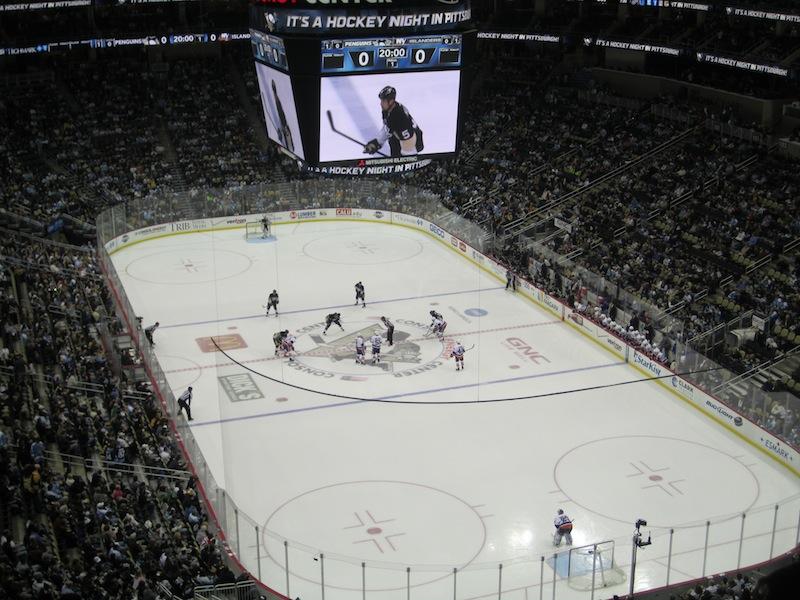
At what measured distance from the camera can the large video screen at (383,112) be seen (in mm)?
25234

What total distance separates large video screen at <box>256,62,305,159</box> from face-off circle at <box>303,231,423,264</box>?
31.7ft

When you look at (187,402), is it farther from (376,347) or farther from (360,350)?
(376,347)

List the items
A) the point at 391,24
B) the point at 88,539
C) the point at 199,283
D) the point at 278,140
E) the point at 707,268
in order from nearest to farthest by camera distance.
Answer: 1. the point at 88,539
2. the point at 391,24
3. the point at 278,140
4. the point at 707,268
5. the point at 199,283

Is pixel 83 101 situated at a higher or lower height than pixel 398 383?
higher

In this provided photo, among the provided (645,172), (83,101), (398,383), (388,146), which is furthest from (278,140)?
(83,101)

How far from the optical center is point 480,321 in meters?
30.8

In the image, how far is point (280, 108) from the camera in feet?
87.7

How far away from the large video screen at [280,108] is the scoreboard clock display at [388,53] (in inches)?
53.0

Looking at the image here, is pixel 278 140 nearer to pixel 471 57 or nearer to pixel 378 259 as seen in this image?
pixel 471 57

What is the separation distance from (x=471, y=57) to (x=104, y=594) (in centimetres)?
1763

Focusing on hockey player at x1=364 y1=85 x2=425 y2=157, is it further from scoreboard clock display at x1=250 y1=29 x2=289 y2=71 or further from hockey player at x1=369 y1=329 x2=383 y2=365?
→ hockey player at x1=369 y1=329 x2=383 y2=365

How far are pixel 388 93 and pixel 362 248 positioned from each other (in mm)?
13792

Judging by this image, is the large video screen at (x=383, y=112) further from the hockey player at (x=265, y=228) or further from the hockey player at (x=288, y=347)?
the hockey player at (x=265, y=228)

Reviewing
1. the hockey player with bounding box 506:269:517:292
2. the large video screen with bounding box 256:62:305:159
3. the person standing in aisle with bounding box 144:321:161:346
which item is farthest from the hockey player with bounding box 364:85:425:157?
the hockey player with bounding box 506:269:517:292
